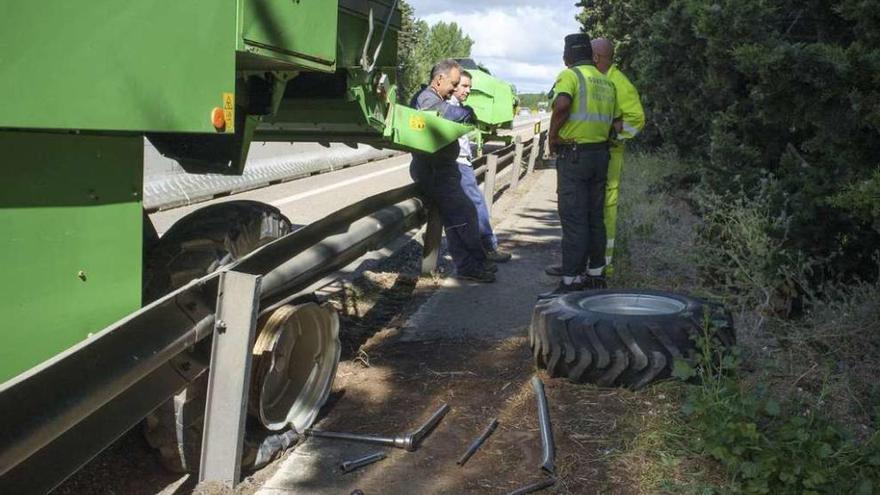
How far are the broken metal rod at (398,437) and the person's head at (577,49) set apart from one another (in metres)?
3.64

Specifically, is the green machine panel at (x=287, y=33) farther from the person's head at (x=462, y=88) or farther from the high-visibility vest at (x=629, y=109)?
the person's head at (x=462, y=88)

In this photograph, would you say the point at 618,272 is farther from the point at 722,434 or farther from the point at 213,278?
the point at 213,278

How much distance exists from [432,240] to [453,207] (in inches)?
15.9

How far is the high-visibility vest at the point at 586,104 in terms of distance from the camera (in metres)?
6.79

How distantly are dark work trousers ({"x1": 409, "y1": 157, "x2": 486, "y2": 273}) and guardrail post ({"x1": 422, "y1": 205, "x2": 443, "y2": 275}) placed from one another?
0.23 ft

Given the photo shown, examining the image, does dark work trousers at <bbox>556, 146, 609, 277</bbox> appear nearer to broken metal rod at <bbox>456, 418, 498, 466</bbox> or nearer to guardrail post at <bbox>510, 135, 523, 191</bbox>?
broken metal rod at <bbox>456, 418, 498, 466</bbox>

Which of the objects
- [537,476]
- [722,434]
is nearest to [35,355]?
[537,476]

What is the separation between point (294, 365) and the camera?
4.51m

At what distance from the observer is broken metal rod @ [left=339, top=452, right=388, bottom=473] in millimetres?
3861

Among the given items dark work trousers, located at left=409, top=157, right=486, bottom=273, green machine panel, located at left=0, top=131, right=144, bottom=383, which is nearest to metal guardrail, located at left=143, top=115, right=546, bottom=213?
dark work trousers, located at left=409, top=157, right=486, bottom=273

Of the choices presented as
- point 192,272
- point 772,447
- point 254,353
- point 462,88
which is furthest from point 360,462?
point 462,88

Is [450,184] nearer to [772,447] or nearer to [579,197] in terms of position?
[579,197]

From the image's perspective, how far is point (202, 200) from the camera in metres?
13.2

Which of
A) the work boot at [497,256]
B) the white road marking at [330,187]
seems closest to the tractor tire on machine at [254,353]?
the work boot at [497,256]
